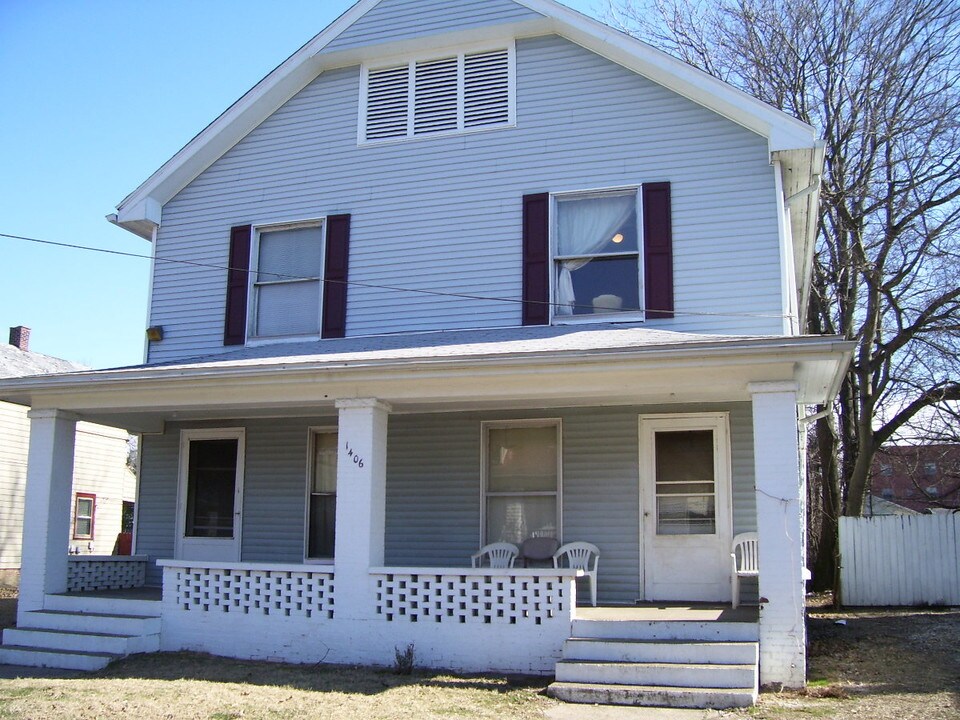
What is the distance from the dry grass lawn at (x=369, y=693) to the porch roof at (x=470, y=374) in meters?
2.64

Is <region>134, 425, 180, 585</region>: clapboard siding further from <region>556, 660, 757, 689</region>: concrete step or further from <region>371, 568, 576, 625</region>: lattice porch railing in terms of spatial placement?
<region>556, 660, 757, 689</region>: concrete step

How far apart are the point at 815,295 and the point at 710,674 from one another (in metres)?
14.2

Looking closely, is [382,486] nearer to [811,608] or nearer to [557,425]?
[557,425]

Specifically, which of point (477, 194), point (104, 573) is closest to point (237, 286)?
point (477, 194)

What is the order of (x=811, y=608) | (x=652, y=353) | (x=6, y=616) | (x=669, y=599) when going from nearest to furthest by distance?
1. (x=652, y=353)
2. (x=669, y=599)
3. (x=6, y=616)
4. (x=811, y=608)

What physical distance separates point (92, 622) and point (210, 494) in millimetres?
2728

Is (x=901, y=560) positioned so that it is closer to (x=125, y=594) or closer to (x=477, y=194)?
(x=477, y=194)

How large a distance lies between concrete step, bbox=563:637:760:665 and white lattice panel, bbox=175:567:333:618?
2567 mm

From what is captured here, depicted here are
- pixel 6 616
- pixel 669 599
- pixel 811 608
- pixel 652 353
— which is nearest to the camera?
pixel 652 353

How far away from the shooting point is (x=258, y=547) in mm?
11984

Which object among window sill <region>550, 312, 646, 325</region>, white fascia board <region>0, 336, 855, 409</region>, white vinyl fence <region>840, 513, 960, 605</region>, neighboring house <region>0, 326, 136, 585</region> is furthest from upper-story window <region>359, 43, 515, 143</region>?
neighboring house <region>0, 326, 136, 585</region>

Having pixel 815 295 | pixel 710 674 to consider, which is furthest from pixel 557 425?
pixel 815 295

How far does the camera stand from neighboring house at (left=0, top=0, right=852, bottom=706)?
8.72m

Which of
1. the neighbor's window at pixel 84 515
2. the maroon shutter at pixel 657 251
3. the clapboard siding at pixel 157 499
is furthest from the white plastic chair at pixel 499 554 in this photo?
the neighbor's window at pixel 84 515
